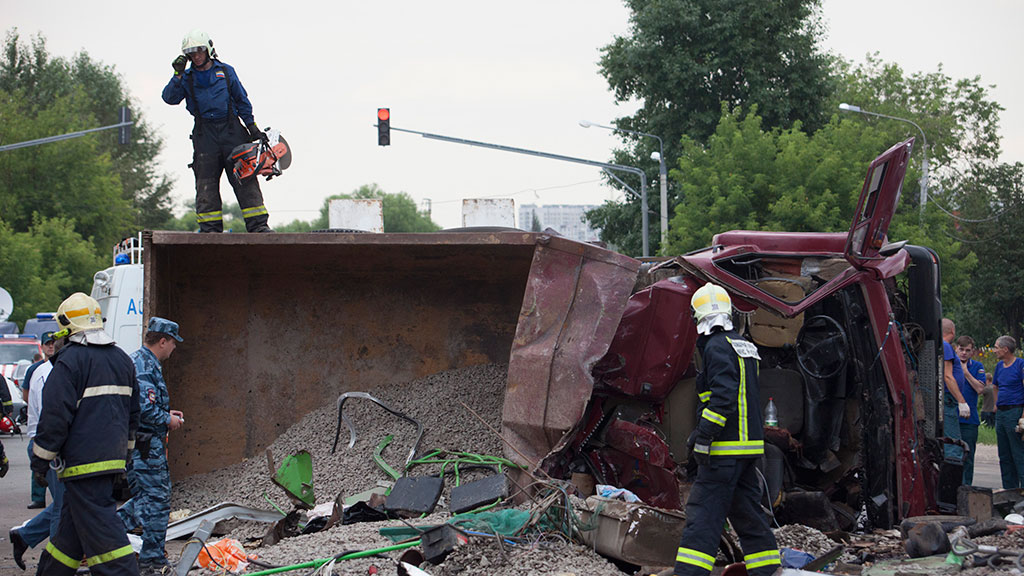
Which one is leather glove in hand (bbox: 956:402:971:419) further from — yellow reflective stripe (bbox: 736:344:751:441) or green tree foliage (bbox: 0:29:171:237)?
green tree foliage (bbox: 0:29:171:237)

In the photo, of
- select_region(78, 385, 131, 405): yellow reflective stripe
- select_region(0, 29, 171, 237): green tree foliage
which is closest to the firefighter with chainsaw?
select_region(78, 385, 131, 405): yellow reflective stripe

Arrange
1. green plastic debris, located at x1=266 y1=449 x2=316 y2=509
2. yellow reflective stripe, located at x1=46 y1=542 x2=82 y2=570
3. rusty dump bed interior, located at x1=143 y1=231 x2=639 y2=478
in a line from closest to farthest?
yellow reflective stripe, located at x1=46 y1=542 x2=82 y2=570
green plastic debris, located at x1=266 y1=449 x2=316 y2=509
rusty dump bed interior, located at x1=143 y1=231 x2=639 y2=478

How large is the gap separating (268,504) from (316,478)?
0.37 m

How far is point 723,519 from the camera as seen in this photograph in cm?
515

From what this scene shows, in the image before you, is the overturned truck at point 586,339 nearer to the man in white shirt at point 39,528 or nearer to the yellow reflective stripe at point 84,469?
the man in white shirt at point 39,528

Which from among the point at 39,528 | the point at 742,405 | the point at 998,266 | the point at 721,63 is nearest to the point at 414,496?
the point at 742,405

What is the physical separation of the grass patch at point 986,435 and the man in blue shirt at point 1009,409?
23.0ft

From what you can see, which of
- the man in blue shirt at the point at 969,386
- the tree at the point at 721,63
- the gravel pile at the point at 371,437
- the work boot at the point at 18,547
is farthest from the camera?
the tree at the point at 721,63

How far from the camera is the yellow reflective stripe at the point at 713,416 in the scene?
17.0 ft

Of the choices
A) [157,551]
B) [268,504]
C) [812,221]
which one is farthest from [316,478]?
[812,221]

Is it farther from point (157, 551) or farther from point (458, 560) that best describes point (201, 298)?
point (458, 560)

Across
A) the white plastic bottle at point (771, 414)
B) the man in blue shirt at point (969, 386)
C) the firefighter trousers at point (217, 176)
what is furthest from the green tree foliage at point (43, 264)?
the white plastic bottle at point (771, 414)

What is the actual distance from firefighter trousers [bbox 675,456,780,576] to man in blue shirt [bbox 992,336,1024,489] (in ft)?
16.1

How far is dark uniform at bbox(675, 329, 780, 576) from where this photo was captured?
200 inches
